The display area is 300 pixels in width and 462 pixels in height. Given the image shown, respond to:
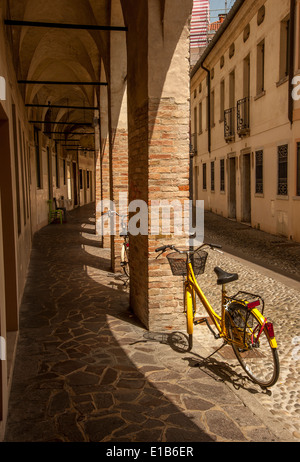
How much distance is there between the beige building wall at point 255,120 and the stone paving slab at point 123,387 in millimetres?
7297

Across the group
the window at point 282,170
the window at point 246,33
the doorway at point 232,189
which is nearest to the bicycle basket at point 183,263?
the window at point 282,170


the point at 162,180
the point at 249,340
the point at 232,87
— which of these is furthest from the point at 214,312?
the point at 232,87

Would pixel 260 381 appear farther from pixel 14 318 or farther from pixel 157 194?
pixel 14 318

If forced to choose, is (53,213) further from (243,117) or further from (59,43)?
(243,117)

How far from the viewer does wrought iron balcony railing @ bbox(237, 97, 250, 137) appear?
53.0 feet

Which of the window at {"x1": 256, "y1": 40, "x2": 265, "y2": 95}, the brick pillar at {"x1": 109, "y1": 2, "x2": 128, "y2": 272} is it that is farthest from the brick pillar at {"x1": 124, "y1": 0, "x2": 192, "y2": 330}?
the window at {"x1": 256, "y1": 40, "x2": 265, "y2": 95}

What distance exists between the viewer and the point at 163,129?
5.28 m

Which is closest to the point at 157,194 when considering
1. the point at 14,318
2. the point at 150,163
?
the point at 150,163

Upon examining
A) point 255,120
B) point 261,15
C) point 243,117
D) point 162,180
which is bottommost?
point 162,180

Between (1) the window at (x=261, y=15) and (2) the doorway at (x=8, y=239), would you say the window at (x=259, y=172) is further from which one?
(2) the doorway at (x=8, y=239)

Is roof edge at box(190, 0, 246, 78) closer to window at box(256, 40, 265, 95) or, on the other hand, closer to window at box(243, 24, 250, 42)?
window at box(243, 24, 250, 42)

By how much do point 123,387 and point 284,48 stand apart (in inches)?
472

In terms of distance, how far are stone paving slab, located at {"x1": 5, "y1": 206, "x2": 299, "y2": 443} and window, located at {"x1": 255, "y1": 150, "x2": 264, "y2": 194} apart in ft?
30.3

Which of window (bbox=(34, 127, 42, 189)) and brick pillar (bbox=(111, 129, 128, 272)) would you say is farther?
window (bbox=(34, 127, 42, 189))
